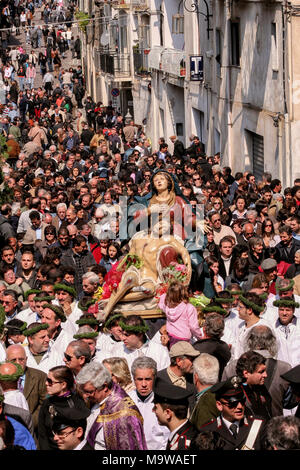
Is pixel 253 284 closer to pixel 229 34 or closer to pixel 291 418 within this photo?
pixel 291 418

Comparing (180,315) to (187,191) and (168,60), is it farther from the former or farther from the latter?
(168,60)

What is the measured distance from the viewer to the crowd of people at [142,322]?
6.91 meters

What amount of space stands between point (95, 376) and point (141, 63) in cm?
3262

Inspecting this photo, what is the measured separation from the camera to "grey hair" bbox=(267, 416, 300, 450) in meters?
5.58

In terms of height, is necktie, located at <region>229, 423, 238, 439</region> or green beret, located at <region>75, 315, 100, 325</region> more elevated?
necktie, located at <region>229, 423, 238, 439</region>

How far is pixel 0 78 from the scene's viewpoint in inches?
1705

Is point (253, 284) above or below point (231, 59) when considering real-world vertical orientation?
below

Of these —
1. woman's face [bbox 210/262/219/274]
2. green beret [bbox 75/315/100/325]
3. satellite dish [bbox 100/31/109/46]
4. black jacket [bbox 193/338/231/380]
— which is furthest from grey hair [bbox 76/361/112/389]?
satellite dish [bbox 100/31/109/46]

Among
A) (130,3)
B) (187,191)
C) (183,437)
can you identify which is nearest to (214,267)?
(187,191)

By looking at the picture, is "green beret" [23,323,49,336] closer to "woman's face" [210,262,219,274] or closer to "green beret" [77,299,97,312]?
"green beret" [77,299,97,312]

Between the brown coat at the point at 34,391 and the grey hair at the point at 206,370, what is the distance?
4.85 feet

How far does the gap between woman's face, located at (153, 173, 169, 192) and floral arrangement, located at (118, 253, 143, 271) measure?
36.8 inches

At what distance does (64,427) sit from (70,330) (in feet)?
11.9

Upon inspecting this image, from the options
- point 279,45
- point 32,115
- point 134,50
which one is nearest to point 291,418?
point 279,45
